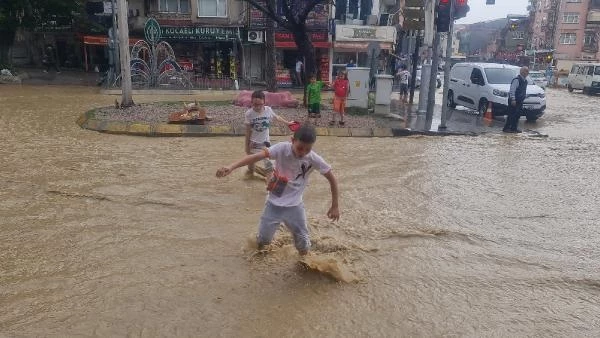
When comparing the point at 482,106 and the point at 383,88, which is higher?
the point at 383,88

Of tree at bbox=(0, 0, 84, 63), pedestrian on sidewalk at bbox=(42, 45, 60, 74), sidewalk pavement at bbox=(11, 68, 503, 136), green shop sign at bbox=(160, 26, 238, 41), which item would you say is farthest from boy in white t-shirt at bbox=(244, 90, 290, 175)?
pedestrian on sidewalk at bbox=(42, 45, 60, 74)

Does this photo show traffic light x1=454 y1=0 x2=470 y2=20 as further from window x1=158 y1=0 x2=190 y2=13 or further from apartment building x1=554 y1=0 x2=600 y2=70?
apartment building x1=554 y1=0 x2=600 y2=70

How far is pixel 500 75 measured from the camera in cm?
1669

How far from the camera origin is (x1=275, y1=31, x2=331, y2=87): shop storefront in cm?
2861

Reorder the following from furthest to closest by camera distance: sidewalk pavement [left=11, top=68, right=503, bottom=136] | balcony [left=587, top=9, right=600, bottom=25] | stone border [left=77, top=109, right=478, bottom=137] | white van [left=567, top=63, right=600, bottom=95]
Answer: balcony [left=587, top=9, right=600, bottom=25] → white van [left=567, top=63, right=600, bottom=95] → sidewalk pavement [left=11, top=68, right=503, bottom=136] → stone border [left=77, top=109, right=478, bottom=137]

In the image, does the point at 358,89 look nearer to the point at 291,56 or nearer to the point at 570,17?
the point at 291,56

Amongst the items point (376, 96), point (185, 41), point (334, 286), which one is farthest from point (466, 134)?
point (185, 41)

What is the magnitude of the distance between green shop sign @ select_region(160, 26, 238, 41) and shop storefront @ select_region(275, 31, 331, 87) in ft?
9.42

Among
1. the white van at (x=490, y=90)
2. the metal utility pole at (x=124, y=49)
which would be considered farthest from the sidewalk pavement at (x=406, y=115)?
the metal utility pole at (x=124, y=49)

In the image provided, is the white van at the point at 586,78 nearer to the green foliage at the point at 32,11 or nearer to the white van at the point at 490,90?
the white van at the point at 490,90

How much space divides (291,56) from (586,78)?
18.7 meters

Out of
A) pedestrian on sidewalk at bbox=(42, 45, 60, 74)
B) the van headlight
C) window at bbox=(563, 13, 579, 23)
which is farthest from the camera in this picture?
window at bbox=(563, 13, 579, 23)

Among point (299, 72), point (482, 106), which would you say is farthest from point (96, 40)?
point (482, 106)

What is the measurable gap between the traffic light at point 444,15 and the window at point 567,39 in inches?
2131
